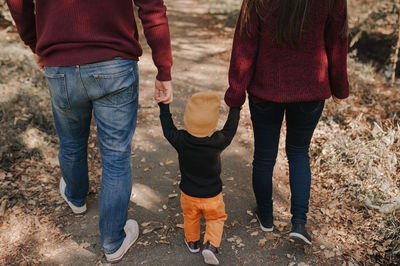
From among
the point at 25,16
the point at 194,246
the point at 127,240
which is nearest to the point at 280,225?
the point at 194,246

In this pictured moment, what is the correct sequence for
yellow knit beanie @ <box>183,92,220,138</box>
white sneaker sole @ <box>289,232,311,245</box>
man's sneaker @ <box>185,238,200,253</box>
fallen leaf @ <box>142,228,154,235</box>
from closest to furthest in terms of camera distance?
yellow knit beanie @ <box>183,92,220,138</box> → white sneaker sole @ <box>289,232,311,245</box> → man's sneaker @ <box>185,238,200,253</box> → fallen leaf @ <box>142,228,154,235</box>

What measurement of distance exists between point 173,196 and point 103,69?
5.58ft

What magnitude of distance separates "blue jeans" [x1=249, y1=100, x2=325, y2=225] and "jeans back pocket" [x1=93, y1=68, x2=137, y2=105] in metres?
0.86

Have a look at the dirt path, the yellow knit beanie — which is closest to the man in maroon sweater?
the yellow knit beanie

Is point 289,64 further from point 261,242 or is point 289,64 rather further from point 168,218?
point 168,218

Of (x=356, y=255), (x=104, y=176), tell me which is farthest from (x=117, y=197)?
(x=356, y=255)

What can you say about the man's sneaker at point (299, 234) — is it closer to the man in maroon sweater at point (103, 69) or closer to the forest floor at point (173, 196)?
the forest floor at point (173, 196)

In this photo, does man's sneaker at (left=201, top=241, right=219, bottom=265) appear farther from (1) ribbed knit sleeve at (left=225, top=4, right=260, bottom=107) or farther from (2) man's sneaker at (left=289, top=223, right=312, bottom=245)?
(1) ribbed knit sleeve at (left=225, top=4, right=260, bottom=107)

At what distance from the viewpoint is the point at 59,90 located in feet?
7.09

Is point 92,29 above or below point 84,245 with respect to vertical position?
above

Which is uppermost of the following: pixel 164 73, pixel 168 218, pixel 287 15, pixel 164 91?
pixel 287 15

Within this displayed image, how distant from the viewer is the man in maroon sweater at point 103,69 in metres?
1.98

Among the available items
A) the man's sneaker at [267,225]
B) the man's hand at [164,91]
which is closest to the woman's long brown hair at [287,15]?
the man's hand at [164,91]

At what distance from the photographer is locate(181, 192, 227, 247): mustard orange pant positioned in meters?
2.39
